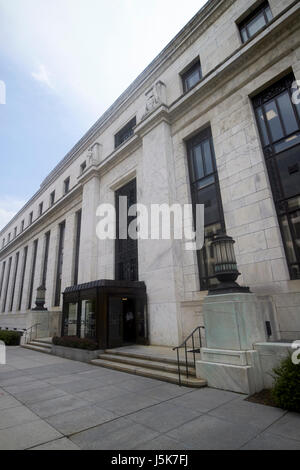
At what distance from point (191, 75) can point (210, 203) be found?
859 centimetres

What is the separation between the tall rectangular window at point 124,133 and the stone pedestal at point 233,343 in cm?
1565

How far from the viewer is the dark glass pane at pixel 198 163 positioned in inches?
507

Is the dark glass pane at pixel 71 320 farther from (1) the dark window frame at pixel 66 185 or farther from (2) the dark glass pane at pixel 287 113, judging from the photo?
(1) the dark window frame at pixel 66 185

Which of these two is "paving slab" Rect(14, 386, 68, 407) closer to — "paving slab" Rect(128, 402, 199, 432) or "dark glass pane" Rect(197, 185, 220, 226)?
"paving slab" Rect(128, 402, 199, 432)

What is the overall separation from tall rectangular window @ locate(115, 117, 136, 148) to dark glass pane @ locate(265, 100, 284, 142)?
10.6 m

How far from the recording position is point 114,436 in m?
3.92

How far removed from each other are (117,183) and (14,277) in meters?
24.8

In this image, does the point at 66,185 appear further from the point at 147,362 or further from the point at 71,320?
the point at 147,362

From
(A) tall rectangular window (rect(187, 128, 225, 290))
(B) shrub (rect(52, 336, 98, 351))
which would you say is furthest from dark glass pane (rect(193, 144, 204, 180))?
(B) shrub (rect(52, 336, 98, 351))

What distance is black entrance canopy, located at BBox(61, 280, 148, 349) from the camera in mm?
11250

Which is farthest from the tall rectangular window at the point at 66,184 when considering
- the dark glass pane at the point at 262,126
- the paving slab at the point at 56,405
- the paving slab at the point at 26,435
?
the paving slab at the point at 26,435

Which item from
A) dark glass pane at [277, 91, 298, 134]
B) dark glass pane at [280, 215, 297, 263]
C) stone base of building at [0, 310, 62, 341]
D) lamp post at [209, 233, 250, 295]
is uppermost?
dark glass pane at [277, 91, 298, 134]
